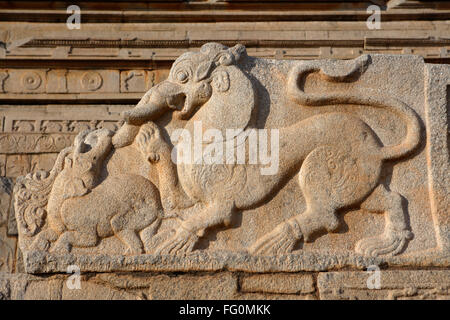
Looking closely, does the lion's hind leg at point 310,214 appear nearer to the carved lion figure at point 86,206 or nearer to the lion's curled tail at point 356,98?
the lion's curled tail at point 356,98

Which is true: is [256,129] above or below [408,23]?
below

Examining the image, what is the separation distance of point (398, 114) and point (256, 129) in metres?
0.75

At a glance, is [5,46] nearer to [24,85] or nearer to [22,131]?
[24,85]

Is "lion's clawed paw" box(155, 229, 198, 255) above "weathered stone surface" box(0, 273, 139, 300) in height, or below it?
above

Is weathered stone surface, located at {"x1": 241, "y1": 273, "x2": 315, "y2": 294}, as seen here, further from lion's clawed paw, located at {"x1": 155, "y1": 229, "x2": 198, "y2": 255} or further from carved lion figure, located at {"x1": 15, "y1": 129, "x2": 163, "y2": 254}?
carved lion figure, located at {"x1": 15, "y1": 129, "x2": 163, "y2": 254}

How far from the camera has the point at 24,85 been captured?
22.0 feet

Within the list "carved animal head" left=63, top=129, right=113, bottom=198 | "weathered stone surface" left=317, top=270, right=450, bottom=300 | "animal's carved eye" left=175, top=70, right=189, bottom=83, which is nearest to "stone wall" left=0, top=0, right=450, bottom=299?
"carved animal head" left=63, top=129, right=113, bottom=198

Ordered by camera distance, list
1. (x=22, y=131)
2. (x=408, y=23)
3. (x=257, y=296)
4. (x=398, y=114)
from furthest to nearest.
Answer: (x=408, y=23), (x=22, y=131), (x=398, y=114), (x=257, y=296)

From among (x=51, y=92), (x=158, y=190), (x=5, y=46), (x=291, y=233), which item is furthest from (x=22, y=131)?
(x=291, y=233)

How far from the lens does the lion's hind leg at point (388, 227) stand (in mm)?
3471

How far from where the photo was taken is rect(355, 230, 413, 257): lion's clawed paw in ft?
11.4

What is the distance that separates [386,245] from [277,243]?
54 cm

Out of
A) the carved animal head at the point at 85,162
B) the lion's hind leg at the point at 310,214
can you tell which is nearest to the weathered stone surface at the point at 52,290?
the carved animal head at the point at 85,162

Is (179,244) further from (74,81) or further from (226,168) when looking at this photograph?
(74,81)
